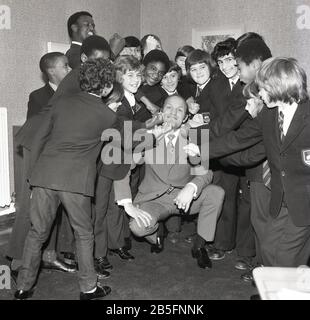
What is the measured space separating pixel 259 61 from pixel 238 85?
399 millimetres

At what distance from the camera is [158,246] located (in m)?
3.38

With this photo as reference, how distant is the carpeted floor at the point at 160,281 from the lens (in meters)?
2.62

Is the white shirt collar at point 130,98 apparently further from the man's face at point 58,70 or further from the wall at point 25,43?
the wall at point 25,43

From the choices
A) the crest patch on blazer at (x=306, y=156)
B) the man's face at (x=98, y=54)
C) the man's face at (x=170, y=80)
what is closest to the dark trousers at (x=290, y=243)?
the crest patch on blazer at (x=306, y=156)

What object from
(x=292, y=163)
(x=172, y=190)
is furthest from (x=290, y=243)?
(x=172, y=190)

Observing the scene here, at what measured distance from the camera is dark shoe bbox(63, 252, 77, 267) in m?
3.08

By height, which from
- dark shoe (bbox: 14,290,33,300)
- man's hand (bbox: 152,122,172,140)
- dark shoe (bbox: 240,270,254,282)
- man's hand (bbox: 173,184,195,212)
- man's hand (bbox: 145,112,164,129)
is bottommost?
dark shoe (bbox: 240,270,254,282)

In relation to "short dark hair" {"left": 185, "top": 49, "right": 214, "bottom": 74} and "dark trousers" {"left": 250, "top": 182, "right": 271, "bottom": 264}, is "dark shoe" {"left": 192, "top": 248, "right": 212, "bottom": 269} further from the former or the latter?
"short dark hair" {"left": 185, "top": 49, "right": 214, "bottom": 74}

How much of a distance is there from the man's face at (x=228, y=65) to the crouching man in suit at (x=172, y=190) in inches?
15.8

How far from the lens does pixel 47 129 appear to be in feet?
8.09

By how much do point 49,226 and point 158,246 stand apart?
1.11m

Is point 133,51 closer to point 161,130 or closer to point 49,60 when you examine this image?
point 49,60

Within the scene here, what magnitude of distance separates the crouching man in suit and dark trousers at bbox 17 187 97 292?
0.63 metres

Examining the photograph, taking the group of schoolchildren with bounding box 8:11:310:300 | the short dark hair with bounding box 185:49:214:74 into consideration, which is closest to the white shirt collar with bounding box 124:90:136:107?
the group of schoolchildren with bounding box 8:11:310:300
